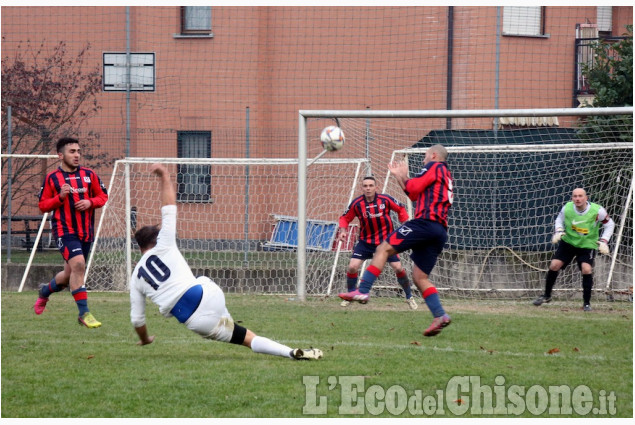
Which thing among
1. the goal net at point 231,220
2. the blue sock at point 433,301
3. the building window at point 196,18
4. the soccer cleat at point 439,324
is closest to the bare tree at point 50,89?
the goal net at point 231,220

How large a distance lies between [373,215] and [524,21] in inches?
A: 367

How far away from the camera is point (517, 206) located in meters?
15.3

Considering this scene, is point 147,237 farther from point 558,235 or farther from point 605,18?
point 605,18

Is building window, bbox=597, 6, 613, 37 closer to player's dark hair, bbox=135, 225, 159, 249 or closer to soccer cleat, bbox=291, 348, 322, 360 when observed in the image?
soccer cleat, bbox=291, 348, 322, 360

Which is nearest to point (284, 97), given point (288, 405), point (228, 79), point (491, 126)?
point (228, 79)

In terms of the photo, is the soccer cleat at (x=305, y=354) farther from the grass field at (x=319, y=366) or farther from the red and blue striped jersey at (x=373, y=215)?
the red and blue striped jersey at (x=373, y=215)

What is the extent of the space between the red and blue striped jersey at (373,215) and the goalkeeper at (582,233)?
251 cm

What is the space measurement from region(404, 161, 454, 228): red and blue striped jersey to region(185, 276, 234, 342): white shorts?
259cm

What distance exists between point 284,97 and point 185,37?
113 inches

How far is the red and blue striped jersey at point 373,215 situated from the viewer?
42.5 ft

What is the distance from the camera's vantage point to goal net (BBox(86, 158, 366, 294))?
15.7 metres

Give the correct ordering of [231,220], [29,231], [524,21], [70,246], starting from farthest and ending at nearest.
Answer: [524,21], [29,231], [231,220], [70,246]

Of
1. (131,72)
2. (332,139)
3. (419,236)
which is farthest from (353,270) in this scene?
(131,72)

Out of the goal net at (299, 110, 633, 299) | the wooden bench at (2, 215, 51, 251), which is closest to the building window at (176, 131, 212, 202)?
the wooden bench at (2, 215, 51, 251)
